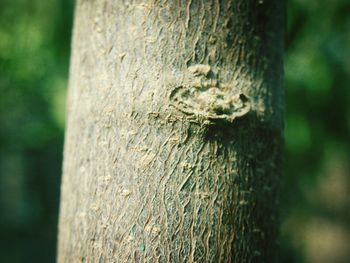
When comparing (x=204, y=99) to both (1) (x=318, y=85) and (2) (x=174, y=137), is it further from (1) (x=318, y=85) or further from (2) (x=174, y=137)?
(1) (x=318, y=85)

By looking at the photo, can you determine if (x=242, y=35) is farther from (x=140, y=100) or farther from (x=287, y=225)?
(x=287, y=225)

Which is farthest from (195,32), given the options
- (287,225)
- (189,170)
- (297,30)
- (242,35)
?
(287,225)

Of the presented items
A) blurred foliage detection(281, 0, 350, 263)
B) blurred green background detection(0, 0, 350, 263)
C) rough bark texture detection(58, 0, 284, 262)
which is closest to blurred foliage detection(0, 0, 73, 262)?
blurred green background detection(0, 0, 350, 263)

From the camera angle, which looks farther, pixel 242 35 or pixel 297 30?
pixel 297 30

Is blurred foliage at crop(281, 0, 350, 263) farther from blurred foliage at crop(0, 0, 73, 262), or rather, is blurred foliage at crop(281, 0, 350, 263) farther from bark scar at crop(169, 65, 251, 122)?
Answer: blurred foliage at crop(0, 0, 73, 262)

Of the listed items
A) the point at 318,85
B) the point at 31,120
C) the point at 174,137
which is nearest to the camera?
the point at 174,137

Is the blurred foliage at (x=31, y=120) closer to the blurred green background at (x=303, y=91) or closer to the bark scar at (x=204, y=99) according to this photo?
the blurred green background at (x=303, y=91)

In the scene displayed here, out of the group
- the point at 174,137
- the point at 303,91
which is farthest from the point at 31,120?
the point at 174,137
